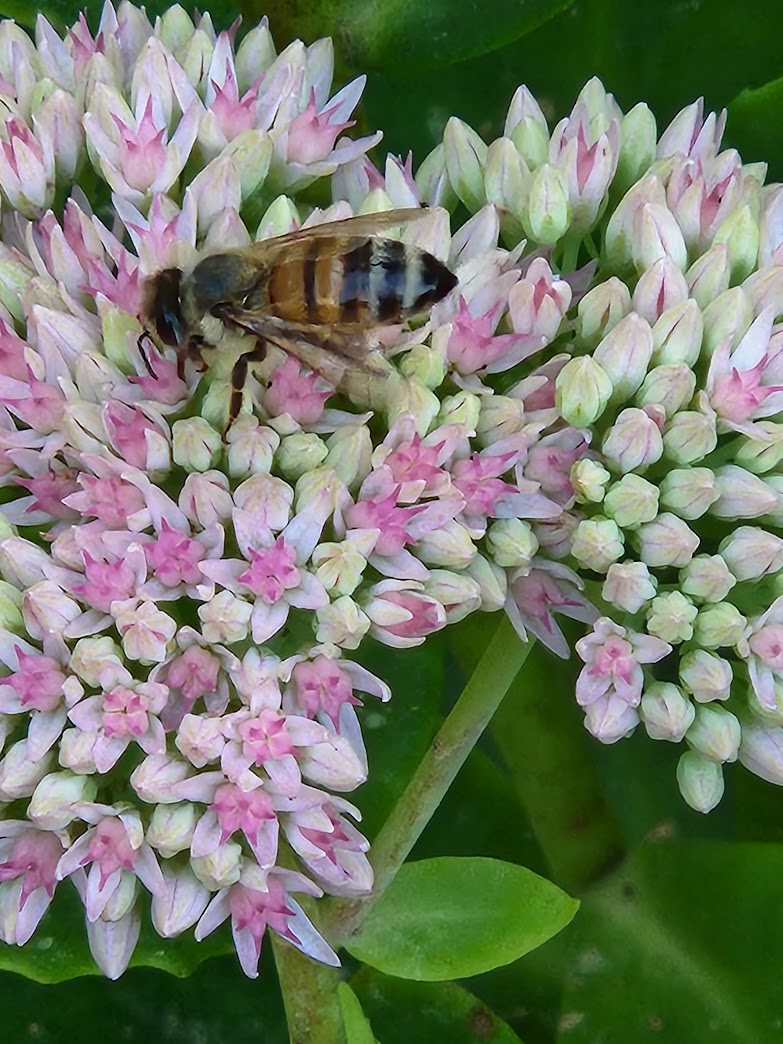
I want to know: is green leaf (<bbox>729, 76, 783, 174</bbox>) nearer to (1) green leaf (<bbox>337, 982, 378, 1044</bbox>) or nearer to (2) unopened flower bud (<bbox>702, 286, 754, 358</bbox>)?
(2) unopened flower bud (<bbox>702, 286, 754, 358</bbox>)

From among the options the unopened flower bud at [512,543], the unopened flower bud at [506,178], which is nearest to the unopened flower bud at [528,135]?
the unopened flower bud at [506,178]

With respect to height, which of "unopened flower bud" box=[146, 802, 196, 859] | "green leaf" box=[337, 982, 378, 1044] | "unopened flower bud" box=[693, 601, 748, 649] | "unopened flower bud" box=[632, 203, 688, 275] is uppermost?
"unopened flower bud" box=[632, 203, 688, 275]

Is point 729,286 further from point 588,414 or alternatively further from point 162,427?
point 162,427

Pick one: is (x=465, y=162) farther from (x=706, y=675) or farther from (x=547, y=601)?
(x=706, y=675)

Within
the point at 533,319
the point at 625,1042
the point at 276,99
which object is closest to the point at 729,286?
the point at 533,319

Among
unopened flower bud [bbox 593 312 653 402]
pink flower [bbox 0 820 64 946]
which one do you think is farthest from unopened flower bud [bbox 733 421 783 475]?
pink flower [bbox 0 820 64 946]

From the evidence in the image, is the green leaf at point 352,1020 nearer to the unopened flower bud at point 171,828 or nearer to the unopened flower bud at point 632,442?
the unopened flower bud at point 171,828

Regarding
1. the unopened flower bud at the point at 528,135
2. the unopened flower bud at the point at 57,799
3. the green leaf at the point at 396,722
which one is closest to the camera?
the unopened flower bud at the point at 57,799
